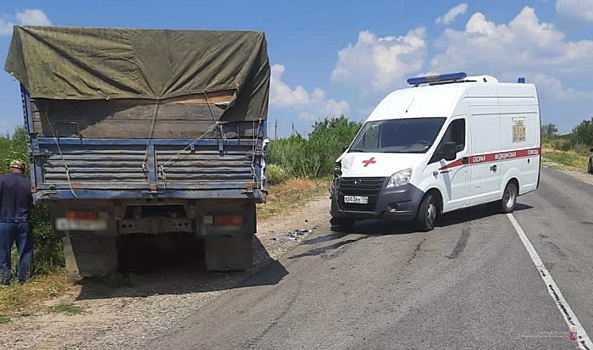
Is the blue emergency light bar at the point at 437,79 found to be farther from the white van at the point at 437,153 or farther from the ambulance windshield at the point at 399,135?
the ambulance windshield at the point at 399,135

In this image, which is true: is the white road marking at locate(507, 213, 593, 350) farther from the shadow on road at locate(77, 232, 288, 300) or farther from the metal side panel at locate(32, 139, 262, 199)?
the metal side panel at locate(32, 139, 262, 199)

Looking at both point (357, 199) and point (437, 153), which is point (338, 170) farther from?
point (437, 153)

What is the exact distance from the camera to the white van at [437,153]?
11.3 m

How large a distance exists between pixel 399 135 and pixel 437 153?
0.90 m

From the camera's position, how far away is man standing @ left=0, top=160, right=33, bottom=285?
7883mm

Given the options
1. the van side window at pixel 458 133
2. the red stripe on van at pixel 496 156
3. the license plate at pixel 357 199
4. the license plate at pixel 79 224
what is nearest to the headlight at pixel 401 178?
the license plate at pixel 357 199

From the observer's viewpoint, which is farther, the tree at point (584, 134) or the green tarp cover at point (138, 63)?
the tree at point (584, 134)

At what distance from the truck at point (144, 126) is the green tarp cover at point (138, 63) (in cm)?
1

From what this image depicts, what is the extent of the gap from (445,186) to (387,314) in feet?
19.7

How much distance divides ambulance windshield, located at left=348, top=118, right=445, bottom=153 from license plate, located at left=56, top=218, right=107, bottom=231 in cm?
623

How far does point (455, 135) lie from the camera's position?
476 inches

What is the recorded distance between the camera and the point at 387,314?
6297mm

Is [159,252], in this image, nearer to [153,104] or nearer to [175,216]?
[175,216]

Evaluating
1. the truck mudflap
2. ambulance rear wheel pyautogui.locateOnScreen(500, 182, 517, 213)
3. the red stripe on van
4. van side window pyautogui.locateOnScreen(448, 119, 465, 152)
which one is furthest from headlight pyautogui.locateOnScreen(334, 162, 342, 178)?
ambulance rear wheel pyautogui.locateOnScreen(500, 182, 517, 213)
